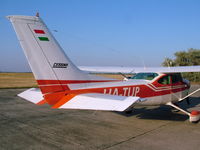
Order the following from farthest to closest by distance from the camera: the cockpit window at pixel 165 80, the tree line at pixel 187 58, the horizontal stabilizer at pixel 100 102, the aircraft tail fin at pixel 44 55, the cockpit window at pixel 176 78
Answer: the tree line at pixel 187 58, the cockpit window at pixel 176 78, the cockpit window at pixel 165 80, the aircraft tail fin at pixel 44 55, the horizontal stabilizer at pixel 100 102

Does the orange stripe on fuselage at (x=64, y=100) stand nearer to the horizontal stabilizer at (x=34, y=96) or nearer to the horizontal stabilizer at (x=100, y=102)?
the horizontal stabilizer at (x=100, y=102)

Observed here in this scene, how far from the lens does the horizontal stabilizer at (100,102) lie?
4.21 meters

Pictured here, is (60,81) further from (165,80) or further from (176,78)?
(176,78)

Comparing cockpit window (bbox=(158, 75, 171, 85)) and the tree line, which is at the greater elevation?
the tree line

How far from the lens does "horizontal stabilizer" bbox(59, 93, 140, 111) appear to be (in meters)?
4.21

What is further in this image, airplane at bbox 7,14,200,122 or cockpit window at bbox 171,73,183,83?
cockpit window at bbox 171,73,183,83

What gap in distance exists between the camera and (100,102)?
15.5 feet

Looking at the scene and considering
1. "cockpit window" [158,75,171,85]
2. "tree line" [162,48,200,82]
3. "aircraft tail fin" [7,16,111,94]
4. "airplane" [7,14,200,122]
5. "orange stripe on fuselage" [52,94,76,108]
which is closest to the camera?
"airplane" [7,14,200,122]

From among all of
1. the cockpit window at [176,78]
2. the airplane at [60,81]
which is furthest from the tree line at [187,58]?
the airplane at [60,81]

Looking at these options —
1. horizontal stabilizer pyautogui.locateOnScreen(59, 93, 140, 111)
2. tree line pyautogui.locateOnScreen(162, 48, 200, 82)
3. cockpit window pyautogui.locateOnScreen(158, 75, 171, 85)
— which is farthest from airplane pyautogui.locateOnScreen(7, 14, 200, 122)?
tree line pyautogui.locateOnScreen(162, 48, 200, 82)

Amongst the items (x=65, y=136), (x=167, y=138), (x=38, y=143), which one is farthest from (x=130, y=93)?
(x=38, y=143)

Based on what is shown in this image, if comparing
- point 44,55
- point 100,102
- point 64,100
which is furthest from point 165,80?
point 44,55

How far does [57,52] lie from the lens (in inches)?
204

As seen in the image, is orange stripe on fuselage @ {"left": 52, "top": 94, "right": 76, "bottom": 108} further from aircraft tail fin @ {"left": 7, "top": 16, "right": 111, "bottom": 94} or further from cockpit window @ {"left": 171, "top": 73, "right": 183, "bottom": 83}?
cockpit window @ {"left": 171, "top": 73, "right": 183, "bottom": 83}
